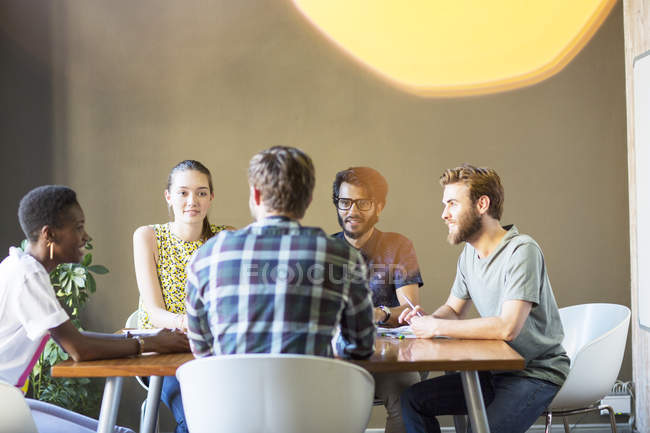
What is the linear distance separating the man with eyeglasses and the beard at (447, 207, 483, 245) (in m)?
0.43

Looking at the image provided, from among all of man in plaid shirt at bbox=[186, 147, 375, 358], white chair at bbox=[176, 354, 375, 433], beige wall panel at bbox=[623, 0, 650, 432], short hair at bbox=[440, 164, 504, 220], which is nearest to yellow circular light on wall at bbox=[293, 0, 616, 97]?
beige wall panel at bbox=[623, 0, 650, 432]

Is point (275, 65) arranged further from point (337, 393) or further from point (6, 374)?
point (337, 393)

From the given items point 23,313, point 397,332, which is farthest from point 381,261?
point 23,313

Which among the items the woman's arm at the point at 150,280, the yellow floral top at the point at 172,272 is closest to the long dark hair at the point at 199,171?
the yellow floral top at the point at 172,272

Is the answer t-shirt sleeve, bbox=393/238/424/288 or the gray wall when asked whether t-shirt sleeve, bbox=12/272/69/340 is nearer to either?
t-shirt sleeve, bbox=393/238/424/288

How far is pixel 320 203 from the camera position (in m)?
4.02

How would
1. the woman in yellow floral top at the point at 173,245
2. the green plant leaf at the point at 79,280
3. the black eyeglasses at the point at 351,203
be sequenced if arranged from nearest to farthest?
the woman in yellow floral top at the point at 173,245 < the black eyeglasses at the point at 351,203 < the green plant leaf at the point at 79,280

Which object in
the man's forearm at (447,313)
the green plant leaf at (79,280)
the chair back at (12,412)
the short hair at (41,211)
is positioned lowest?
the chair back at (12,412)

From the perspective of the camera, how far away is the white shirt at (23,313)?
195 centimetres

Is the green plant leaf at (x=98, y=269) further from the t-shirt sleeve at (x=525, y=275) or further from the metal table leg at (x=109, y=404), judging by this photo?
the t-shirt sleeve at (x=525, y=275)

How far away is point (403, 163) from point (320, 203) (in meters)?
0.55

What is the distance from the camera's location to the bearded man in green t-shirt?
7.28 ft

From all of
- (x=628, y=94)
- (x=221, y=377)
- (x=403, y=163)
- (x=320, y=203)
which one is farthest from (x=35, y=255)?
(x=628, y=94)

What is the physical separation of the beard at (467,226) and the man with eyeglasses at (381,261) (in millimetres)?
434
